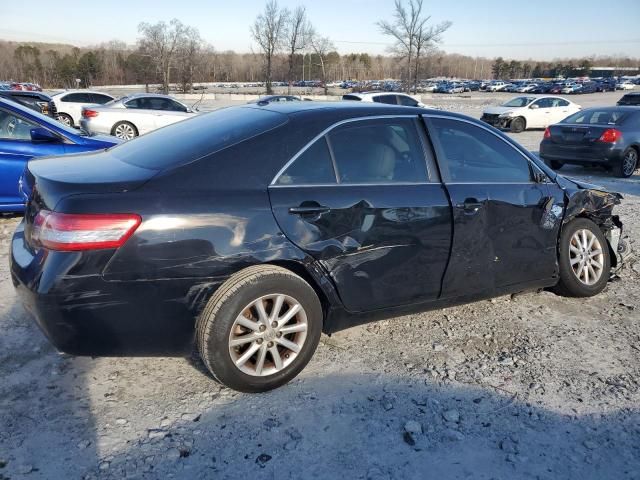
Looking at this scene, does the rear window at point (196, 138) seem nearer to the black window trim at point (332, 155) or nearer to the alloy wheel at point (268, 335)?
the black window trim at point (332, 155)

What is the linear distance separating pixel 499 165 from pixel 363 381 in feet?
6.34

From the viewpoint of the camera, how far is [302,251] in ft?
9.78

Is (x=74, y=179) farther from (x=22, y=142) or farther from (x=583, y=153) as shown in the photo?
(x=583, y=153)

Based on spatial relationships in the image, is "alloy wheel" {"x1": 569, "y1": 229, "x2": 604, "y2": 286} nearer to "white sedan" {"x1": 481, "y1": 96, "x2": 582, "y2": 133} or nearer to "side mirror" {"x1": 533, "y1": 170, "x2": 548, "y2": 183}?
"side mirror" {"x1": 533, "y1": 170, "x2": 548, "y2": 183}

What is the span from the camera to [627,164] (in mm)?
11047

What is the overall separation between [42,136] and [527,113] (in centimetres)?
1831

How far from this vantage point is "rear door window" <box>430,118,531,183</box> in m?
3.63

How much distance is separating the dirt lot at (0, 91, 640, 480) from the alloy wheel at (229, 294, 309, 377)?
187mm

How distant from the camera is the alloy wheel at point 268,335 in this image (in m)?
Answer: 2.92

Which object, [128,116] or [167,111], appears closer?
[128,116]

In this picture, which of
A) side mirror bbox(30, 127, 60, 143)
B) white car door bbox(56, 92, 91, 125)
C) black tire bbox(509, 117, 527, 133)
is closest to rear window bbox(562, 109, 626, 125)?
black tire bbox(509, 117, 527, 133)

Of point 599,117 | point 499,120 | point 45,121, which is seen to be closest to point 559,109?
point 499,120

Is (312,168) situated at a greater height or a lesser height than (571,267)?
greater

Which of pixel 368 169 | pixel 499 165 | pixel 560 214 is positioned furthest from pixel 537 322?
pixel 368 169
